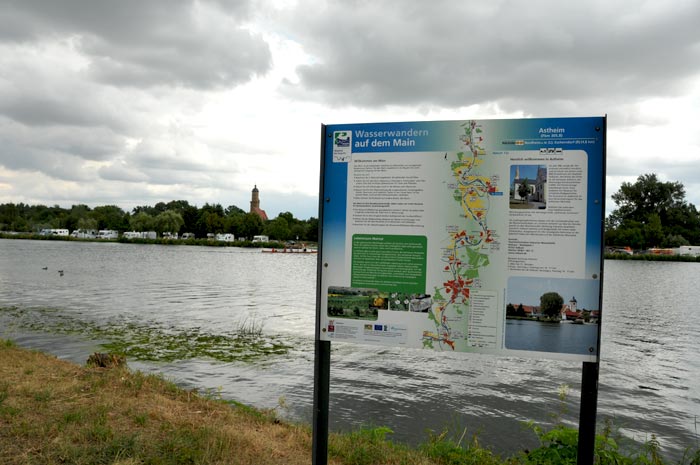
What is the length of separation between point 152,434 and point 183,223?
16386cm

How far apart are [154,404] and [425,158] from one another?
4.55m

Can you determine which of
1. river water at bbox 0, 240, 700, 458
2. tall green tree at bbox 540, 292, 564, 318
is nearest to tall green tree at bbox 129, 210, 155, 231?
river water at bbox 0, 240, 700, 458

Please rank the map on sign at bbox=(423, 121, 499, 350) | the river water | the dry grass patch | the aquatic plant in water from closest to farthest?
1. the map on sign at bbox=(423, 121, 499, 350)
2. the dry grass patch
3. the river water
4. the aquatic plant in water

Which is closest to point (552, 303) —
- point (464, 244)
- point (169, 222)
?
point (464, 244)

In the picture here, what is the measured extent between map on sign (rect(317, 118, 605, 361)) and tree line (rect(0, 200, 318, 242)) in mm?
150800

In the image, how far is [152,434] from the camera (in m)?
5.29

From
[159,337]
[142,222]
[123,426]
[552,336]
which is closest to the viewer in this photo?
[552,336]

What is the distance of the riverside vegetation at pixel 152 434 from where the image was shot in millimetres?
4742

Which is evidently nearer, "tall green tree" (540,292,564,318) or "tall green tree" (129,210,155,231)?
"tall green tree" (540,292,564,318)

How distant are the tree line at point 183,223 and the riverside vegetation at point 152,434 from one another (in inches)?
5829

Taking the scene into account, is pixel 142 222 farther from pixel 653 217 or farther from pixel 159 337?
pixel 159 337

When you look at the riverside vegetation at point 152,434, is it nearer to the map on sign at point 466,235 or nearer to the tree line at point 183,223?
the map on sign at point 466,235

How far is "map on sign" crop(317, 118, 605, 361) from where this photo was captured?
12.5 feet

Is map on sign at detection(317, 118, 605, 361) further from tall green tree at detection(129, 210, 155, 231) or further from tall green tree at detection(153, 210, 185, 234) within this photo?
tall green tree at detection(129, 210, 155, 231)
